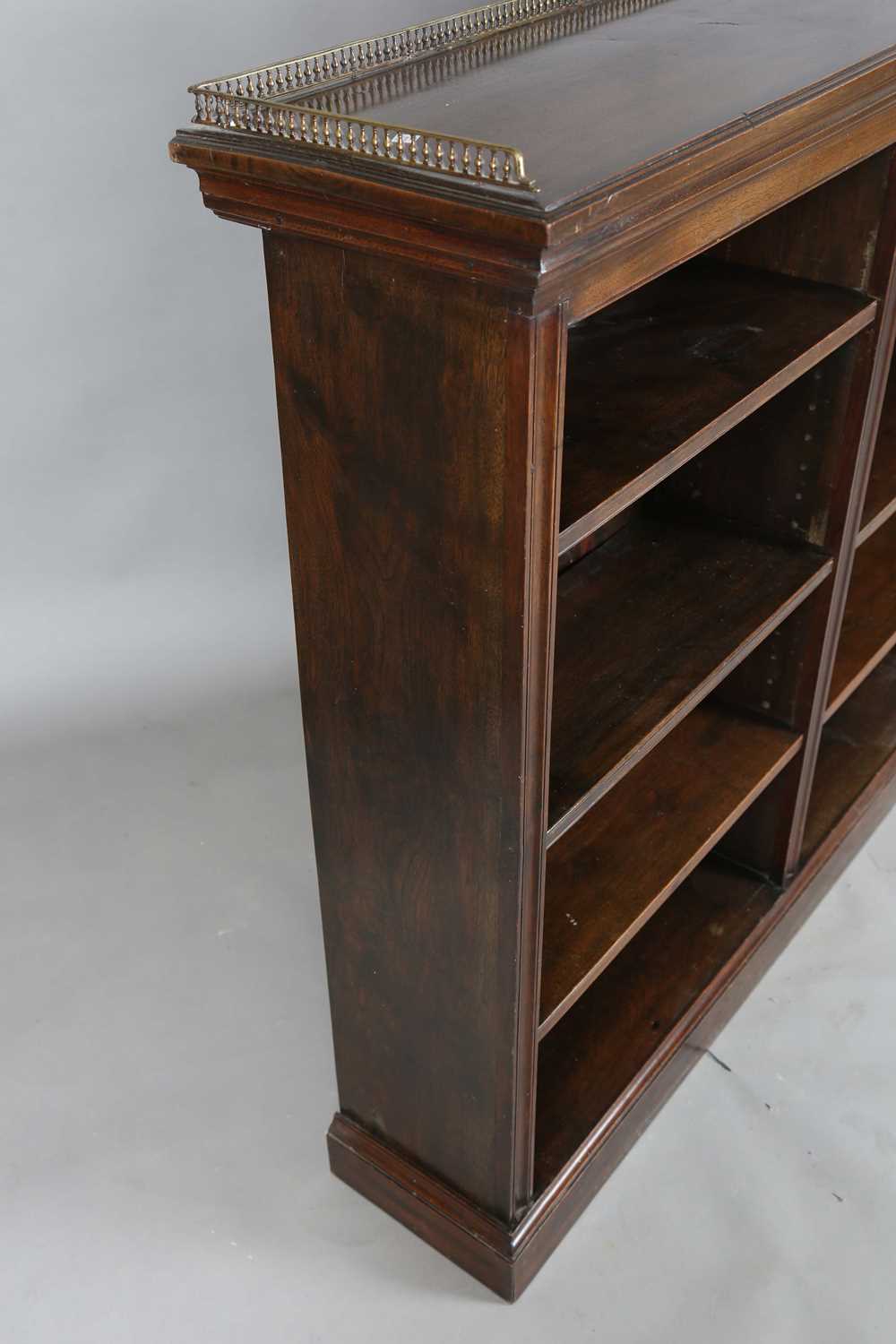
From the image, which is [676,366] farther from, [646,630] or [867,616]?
[867,616]

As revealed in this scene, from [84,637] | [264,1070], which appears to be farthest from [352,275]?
[84,637]

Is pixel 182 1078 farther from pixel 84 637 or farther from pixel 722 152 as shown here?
pixel 722 152

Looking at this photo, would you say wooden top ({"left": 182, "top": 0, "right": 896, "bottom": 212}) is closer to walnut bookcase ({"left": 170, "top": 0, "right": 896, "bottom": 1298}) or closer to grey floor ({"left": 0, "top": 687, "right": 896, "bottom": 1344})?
walnut bookcase ({"left": 170, "top": 0, "right": 896, "bottom": 1298})

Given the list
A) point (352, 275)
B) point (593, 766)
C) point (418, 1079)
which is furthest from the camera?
point (418, 1079)

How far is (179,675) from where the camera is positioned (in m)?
2.74

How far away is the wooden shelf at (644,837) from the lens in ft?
5.38

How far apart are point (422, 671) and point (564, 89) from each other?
0.58 m

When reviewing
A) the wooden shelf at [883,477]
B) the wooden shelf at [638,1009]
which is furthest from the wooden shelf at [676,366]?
the wooden shelf at [638,1009]

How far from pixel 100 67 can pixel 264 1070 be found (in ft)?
5.15

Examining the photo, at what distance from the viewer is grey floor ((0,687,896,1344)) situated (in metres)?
1.70

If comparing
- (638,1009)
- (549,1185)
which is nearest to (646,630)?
(638,1009)

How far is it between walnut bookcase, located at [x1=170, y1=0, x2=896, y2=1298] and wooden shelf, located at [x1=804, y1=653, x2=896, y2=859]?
74 millimetres

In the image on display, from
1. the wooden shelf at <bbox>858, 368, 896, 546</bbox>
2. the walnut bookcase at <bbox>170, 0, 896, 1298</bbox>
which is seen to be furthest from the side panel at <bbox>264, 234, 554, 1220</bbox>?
the wooden shelf at <bbox>858, 368, 896, 546</bbox>

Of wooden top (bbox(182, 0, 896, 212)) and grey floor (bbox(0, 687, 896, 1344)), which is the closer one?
wooden top (bbox(182, 0, 896, 212))
